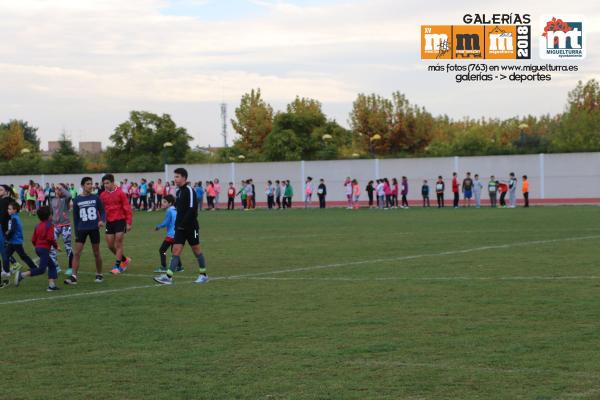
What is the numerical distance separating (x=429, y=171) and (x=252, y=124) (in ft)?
141

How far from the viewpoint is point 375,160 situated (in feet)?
190

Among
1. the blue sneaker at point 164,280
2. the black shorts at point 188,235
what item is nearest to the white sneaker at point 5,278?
the blue sneaker at point 164,280

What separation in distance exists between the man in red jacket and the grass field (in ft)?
2.14

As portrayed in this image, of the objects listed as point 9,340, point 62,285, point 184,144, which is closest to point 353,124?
point 184,144

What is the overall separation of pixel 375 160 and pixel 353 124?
108 ft

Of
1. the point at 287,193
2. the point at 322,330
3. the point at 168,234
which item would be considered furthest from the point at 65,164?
the point at 322,330

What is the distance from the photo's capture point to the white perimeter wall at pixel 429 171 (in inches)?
2092

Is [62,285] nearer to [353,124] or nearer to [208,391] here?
[208,391]

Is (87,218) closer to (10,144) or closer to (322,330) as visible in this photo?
(322,330)

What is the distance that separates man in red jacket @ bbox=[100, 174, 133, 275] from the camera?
17.5 meters

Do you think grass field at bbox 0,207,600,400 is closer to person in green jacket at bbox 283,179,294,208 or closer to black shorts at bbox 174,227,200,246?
black shorts at bbox 174,227,200,246

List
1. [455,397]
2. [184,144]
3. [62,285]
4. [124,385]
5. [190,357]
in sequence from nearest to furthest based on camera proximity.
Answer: [455,397] < [124,385] < [190,357] < [62,285] < [184,144]

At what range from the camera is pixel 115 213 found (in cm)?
1755

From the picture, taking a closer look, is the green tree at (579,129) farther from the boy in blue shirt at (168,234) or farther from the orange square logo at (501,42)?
the boy in blue shirt at (168,234)
